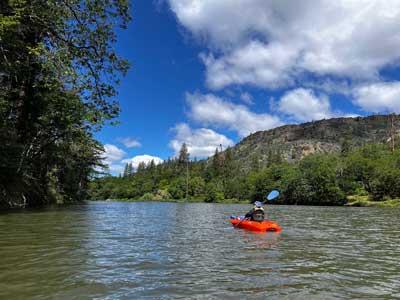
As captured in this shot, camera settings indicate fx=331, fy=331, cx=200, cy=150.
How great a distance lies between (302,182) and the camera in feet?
242

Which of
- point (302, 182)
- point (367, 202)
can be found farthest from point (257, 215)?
point (302, 182)

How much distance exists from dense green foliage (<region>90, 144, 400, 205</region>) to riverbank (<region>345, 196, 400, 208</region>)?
4.82 ft

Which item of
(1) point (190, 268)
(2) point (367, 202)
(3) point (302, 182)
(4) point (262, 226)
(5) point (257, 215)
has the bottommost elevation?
(1) point (190, 268)

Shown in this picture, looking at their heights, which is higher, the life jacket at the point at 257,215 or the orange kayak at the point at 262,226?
the life jacket at the point at 257,215

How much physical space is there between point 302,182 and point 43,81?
218 feet

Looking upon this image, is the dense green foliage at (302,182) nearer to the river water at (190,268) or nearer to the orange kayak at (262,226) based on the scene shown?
the orange kayak at (262,226)

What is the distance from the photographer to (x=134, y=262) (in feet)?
22.7

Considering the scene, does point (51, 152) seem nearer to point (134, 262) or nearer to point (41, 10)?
point (41, 10)

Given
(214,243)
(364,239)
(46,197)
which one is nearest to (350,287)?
(214,243)

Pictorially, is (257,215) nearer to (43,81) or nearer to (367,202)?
(43,81)

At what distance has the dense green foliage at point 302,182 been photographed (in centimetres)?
6312

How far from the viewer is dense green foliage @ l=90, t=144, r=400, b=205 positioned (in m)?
63.1

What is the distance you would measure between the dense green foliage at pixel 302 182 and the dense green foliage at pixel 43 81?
47244mm

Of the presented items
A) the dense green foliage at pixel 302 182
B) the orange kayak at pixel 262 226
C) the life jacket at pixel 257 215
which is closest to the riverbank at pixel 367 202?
the dense green foliage at pixel 302 182
